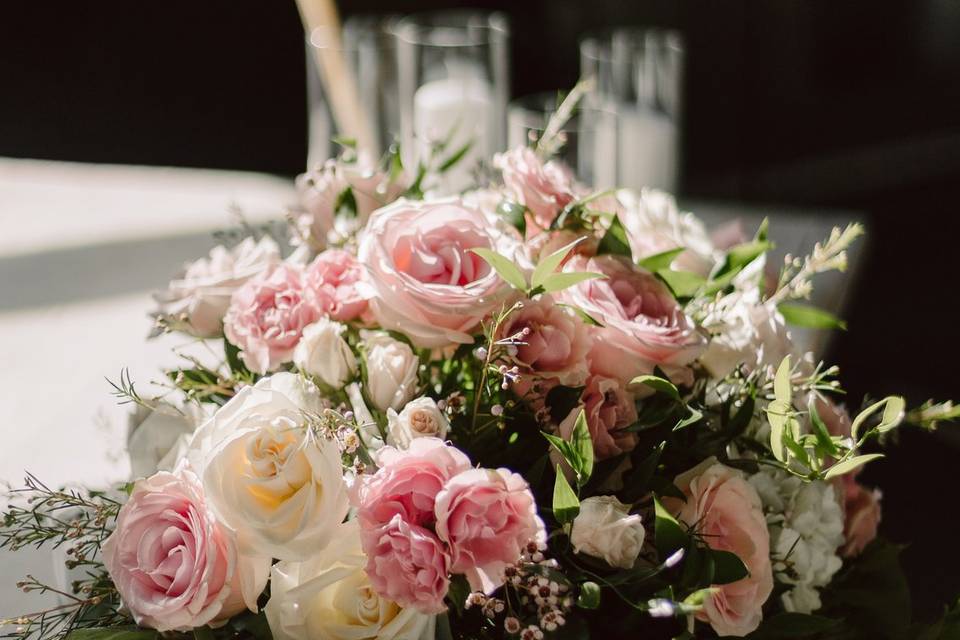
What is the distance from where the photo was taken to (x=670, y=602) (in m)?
0.51

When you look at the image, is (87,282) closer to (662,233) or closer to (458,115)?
(458,115)

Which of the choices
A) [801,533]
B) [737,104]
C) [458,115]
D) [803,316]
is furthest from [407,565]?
[737,104]

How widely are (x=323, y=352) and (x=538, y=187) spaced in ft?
0.63

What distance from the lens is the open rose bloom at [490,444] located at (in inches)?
20.2

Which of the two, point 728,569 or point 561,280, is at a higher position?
point 561,280

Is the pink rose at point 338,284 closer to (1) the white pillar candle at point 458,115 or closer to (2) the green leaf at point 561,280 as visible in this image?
(2) the green leaf at point 561,280

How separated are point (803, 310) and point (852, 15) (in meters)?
2.42

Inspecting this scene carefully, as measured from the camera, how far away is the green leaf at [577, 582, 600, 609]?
0.51 metres

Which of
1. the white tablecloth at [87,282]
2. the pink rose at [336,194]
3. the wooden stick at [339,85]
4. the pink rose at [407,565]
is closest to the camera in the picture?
the pink rose at [407,565]

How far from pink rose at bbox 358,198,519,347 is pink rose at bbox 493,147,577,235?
6cm

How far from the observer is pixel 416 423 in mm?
559

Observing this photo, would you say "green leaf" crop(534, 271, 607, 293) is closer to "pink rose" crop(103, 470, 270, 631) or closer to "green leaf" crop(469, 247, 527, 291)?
"green leaf" crop(469, 247, 527, 291)

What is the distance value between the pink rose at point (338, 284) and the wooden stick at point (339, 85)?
25.0 inches

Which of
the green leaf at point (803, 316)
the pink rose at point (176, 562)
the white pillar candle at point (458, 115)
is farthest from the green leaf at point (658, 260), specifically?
the white pillar candle at point (458, 115)
